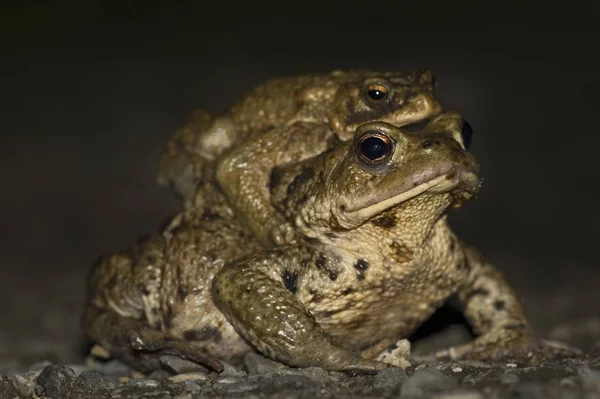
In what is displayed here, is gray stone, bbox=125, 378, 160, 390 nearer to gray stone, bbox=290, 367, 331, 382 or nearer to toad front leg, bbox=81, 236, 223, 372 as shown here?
toad front leg, bbox=81, 236, 223, 372

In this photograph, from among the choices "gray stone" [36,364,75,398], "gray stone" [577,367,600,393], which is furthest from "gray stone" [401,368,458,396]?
"gray stone" [36,364,75,398]

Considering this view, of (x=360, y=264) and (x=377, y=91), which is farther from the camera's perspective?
(x=377, y=91)

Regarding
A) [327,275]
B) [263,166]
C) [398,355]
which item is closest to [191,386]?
[327,275]

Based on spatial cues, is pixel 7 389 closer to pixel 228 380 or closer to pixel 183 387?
pixel 183 387

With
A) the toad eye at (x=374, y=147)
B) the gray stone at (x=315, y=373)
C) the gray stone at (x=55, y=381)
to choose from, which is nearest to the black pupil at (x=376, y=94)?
the toad eye at (x=374, y=147)

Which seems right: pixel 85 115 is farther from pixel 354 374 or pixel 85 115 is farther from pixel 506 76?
pixel 354 374

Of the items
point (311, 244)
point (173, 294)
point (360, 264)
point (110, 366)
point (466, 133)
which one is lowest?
point (110, 366)
